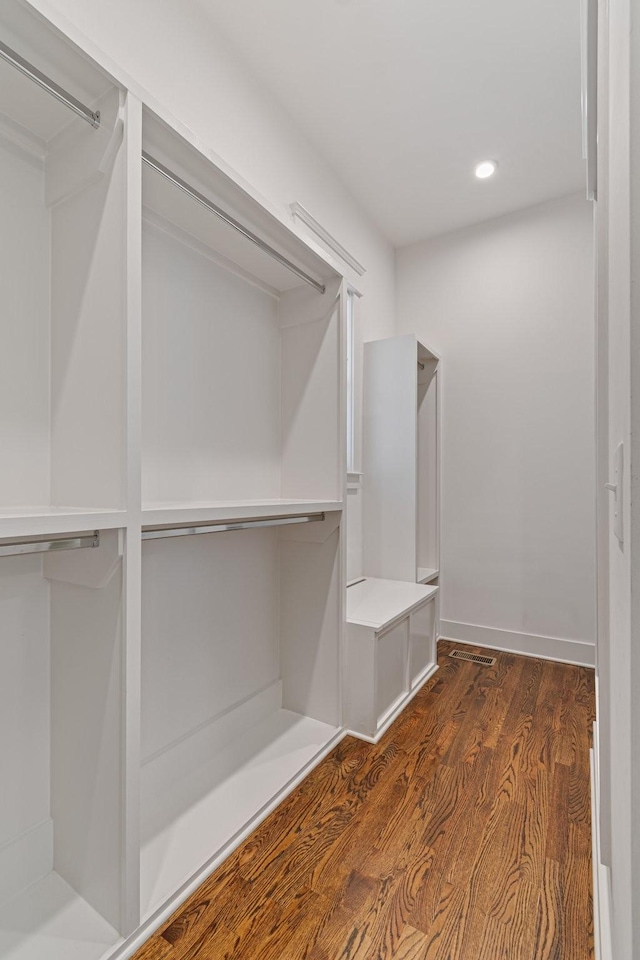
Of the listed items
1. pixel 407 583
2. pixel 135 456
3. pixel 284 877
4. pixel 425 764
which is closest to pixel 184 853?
pixel 284 877

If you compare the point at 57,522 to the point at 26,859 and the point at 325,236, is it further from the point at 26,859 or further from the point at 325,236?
the point at 325,236

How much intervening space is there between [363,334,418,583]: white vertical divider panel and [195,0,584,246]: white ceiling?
3.25ft

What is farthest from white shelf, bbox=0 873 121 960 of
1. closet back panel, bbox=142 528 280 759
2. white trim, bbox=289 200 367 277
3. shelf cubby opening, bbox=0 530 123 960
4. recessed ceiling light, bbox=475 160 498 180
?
recessed ceiling light, bbox=475 160 498 180

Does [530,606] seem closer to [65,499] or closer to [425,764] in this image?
[425,764]

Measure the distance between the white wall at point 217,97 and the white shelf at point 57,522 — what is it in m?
0.95

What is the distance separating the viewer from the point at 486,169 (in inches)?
109

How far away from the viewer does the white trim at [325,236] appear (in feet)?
7.69

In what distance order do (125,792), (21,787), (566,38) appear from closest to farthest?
1. (125,792)
2. (21,787)
3. (566,38)

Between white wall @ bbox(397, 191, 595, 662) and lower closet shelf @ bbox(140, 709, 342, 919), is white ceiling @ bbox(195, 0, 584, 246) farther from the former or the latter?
lower closet shelf @ bbox(140, 709, 342, 919)

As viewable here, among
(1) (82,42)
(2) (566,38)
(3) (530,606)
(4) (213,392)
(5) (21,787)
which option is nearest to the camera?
(1) (82,42)

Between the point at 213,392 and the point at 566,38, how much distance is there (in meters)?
2.09

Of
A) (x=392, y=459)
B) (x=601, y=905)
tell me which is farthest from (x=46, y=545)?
(x=392, y=459)

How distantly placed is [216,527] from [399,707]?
139 centimetres

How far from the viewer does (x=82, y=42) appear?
964mm
